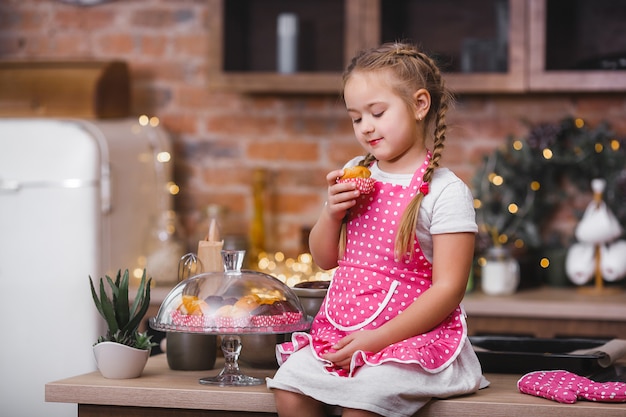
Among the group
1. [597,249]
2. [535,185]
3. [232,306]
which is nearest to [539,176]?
[535,185]

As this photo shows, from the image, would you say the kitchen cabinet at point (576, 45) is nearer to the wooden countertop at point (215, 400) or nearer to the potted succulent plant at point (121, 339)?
the wooden countertop at point (215, 400)

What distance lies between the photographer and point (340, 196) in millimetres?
1613

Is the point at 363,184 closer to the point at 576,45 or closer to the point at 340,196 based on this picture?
the point at 340,196

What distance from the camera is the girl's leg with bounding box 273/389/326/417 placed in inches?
58.6

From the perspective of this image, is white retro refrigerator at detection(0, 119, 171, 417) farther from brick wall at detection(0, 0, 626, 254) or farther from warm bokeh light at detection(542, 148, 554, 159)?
warm bokeh light at detection(542, 148, 554, 159)

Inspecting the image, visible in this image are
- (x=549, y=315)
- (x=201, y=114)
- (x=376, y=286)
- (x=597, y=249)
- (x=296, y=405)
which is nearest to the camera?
(x=296, y=405)

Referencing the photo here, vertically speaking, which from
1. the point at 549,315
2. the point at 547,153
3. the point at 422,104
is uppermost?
the point at 422,104

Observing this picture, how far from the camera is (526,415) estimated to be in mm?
1458

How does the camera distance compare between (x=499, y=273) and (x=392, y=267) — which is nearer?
(x=392, y=267)

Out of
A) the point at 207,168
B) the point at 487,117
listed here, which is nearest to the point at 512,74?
the point at 487,117

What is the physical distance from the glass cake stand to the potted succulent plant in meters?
0.08

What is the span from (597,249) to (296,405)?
1.80 m

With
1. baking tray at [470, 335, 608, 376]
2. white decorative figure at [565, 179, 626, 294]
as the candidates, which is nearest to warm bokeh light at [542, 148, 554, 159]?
white decorative figure at [565, 179, 626, 294]

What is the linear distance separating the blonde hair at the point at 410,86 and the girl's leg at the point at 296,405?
275 mm
